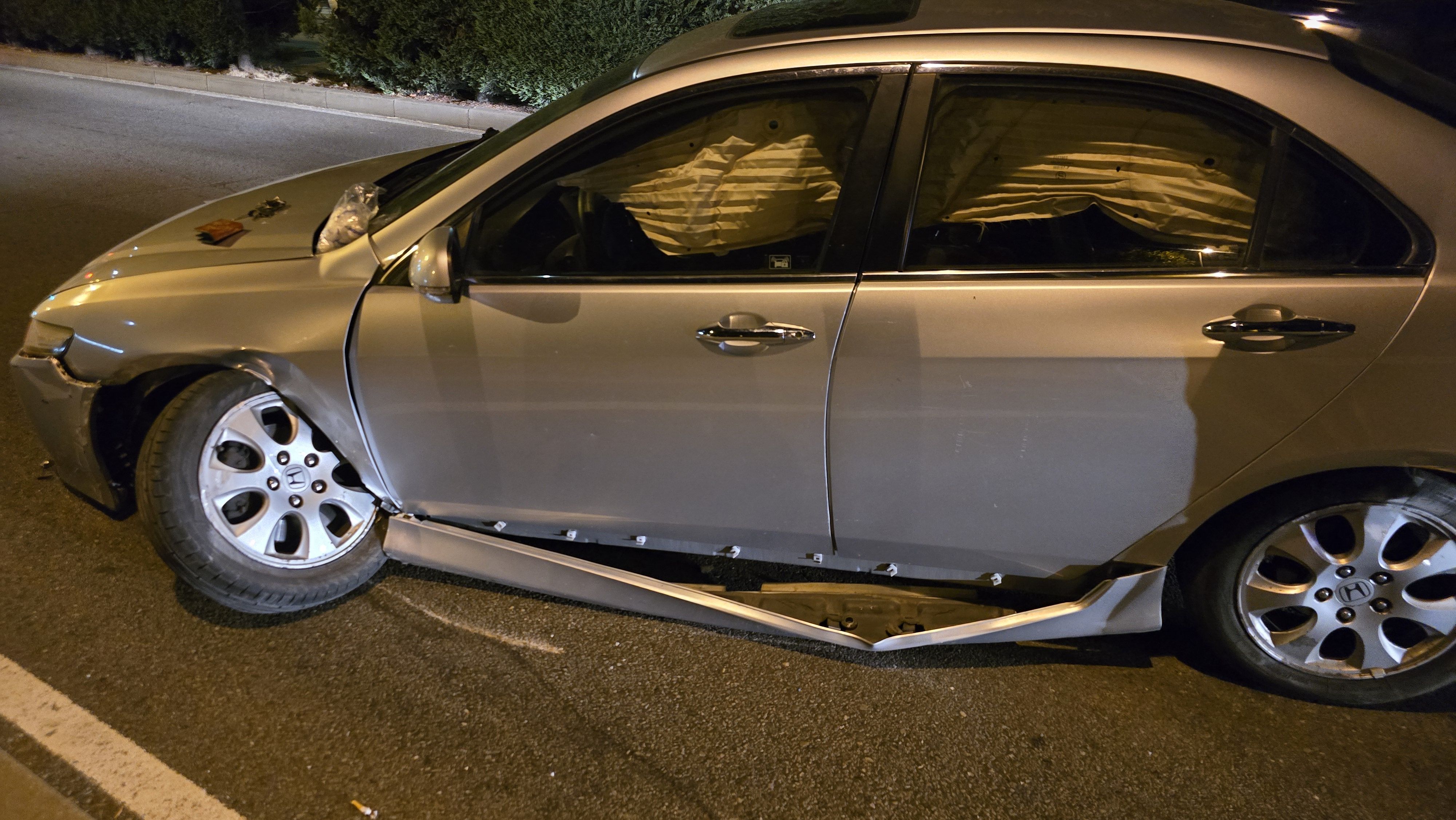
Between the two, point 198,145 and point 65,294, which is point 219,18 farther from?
point 65,294

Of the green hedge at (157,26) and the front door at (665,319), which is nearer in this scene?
the front door at (665,319)

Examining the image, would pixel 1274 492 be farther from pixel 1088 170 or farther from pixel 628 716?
pixel 628 716

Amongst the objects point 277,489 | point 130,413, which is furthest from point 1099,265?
point 130,413

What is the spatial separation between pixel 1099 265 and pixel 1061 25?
62 cm

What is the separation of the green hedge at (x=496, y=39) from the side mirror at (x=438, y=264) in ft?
22.8

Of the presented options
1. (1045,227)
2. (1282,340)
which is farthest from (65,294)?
(1282,340)

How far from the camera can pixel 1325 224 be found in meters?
2.21

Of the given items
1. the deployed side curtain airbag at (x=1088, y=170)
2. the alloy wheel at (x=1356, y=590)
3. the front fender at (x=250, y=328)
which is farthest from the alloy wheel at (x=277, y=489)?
the alloy wheel at (x=1356, y=590)

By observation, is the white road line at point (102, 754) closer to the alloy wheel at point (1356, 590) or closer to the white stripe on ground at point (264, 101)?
the alloy wheel at point (1356, 590)

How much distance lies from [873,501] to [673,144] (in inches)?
43.8

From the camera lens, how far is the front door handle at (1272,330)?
219 cm

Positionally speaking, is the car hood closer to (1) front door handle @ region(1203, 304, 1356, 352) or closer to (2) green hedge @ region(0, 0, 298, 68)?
(1) front door handle @ region(1203, 304, 1356, 352)

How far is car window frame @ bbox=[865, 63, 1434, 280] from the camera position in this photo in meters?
2.17

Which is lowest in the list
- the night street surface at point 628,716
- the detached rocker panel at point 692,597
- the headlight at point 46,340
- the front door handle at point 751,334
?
the night street surface at point 628,716
